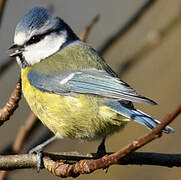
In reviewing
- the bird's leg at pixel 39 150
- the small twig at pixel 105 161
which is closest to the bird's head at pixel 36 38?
the bird's leg at pixel 39 150

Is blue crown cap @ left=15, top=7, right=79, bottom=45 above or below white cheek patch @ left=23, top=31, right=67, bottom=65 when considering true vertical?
above

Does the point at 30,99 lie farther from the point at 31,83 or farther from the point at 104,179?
the point at 104,179

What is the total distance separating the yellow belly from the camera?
2367mm

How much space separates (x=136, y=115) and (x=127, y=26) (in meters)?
0.45

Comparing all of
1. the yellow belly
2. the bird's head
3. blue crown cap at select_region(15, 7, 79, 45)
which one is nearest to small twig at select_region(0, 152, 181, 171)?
the yellow belly

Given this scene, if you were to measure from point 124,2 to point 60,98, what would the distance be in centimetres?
255

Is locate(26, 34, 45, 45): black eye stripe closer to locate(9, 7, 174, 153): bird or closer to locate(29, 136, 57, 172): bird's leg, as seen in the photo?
locate(9, 7, 174, 153): bird

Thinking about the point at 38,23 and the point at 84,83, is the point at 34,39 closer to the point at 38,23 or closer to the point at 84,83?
the point at 38,23

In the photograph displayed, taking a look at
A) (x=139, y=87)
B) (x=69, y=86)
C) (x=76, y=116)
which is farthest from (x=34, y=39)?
(x=139, y=87)

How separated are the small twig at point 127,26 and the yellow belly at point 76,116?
0.27 metres

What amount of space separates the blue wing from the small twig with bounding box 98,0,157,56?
7.5 inches

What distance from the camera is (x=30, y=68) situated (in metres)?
2.78

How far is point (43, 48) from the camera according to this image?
9.28 feet

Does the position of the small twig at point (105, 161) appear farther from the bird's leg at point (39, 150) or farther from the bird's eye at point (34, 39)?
the bird's eye at point (34, 39)
